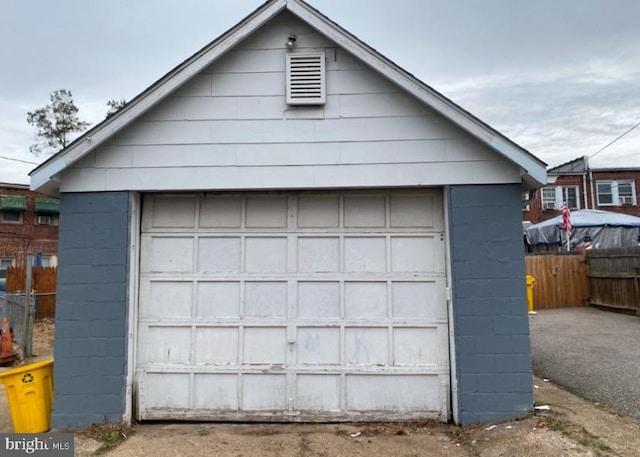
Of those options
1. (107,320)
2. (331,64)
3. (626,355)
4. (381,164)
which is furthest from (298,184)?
(626,355)

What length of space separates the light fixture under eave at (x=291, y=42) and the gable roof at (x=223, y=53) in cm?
24

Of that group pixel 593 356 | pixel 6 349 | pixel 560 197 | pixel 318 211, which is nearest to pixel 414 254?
pixel 318 211

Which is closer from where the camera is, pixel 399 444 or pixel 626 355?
pixel 399 444

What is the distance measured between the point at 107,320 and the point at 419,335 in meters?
3.63

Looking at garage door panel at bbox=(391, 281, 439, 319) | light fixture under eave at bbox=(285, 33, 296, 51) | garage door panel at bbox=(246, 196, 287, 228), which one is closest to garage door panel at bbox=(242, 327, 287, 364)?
garage door panel at bbox=(246, 196, 287, 228)

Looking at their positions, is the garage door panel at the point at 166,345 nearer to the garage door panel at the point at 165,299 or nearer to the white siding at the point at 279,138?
the garage door panel at the point at 165,299

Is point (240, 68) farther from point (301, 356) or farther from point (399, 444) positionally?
point (399, 444)

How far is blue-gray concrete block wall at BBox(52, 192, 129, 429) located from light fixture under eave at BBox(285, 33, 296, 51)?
8.51ft

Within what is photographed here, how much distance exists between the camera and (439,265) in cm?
555

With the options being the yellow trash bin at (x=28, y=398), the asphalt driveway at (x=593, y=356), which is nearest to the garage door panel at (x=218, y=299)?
the yellow trash bin at (x=28, y=398)

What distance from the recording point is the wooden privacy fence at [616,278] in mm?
12953

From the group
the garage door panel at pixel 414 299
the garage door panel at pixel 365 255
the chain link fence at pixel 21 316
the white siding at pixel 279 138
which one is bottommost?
the chain link fence at pixel 21 316

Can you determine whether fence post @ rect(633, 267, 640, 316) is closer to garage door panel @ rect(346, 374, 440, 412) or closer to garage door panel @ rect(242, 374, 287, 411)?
garage door panel @ rect(346, 374, 440, 412)

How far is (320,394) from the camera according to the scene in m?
5.46
